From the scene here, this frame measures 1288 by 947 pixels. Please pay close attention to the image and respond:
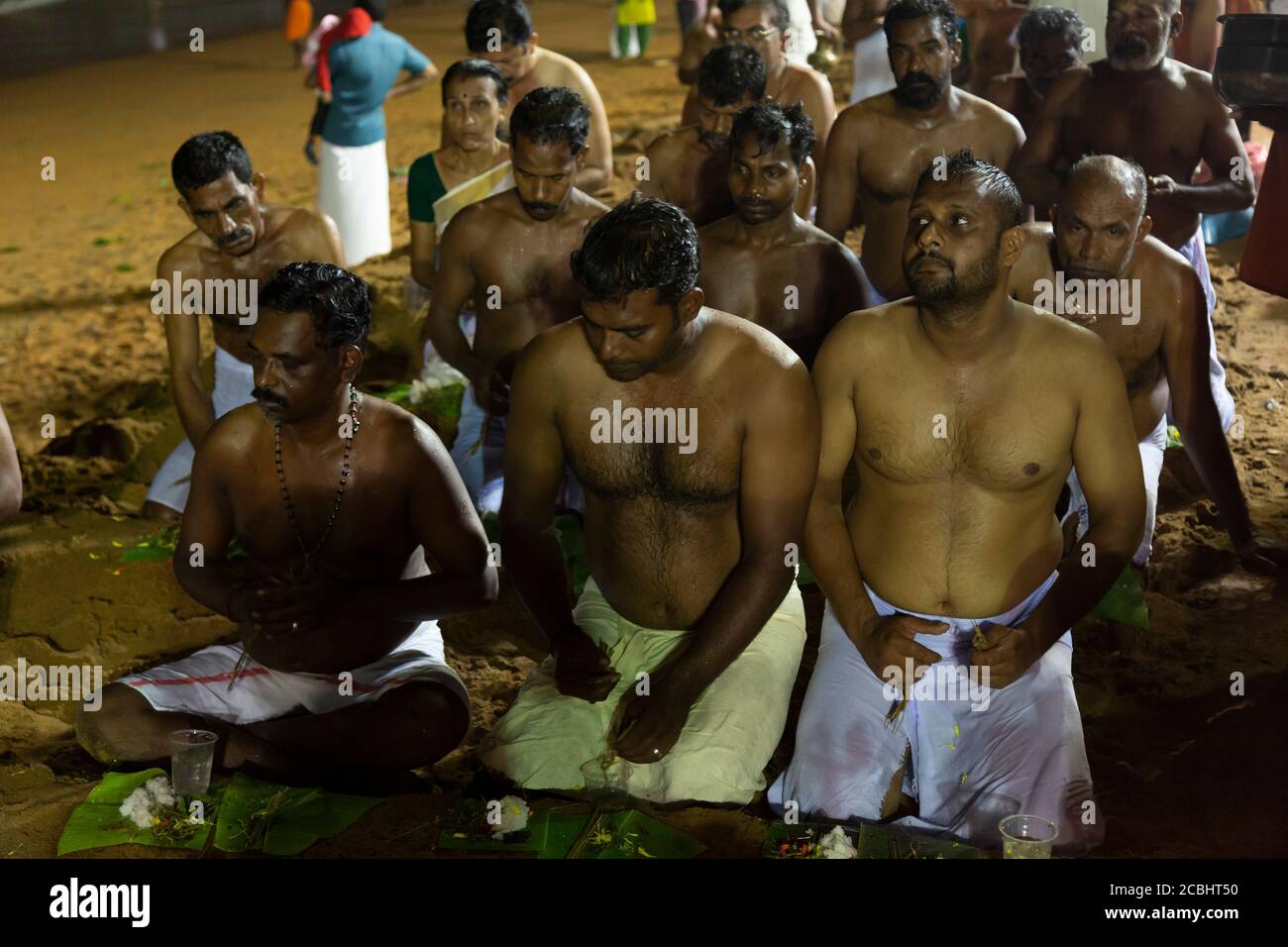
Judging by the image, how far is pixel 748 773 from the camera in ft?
13.0

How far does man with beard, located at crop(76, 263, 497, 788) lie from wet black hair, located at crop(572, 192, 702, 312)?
0.74 m

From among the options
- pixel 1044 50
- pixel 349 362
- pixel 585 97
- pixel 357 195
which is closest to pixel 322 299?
pixel 349 362

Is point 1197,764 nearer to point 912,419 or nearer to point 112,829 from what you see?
point 912,419

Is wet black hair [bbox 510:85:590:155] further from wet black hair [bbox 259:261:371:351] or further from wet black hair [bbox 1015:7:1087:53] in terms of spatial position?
wet black hair [bbox 1015:7:1087:53]

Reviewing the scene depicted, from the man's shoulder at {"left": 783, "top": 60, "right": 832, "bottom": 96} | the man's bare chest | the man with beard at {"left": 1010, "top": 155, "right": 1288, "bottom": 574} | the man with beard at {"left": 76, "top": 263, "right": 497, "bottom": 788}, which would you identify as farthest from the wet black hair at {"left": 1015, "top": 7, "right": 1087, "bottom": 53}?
the man with beard at {"left": 76, "top": 263, "right": 497, "bottom": 788}

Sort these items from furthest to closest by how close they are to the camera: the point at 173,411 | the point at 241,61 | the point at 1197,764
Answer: the point at 241,61
the point at 173,411
the point at 1197,764

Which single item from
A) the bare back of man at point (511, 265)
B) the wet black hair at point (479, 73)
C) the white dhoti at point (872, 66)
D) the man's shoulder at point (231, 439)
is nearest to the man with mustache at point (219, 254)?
the bare back of man at point (511, 265)

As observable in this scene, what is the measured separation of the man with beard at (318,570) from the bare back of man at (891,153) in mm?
2818

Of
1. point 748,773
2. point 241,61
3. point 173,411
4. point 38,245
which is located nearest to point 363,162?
point 173,411

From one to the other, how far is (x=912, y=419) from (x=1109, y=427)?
20.4 inches

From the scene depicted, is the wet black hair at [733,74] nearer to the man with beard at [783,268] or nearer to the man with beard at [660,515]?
the man with beard at [783,268]

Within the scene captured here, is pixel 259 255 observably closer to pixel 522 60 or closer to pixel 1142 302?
pixel 522 60

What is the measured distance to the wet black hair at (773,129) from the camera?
5000mm

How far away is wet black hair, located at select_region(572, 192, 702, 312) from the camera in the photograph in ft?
12.3
